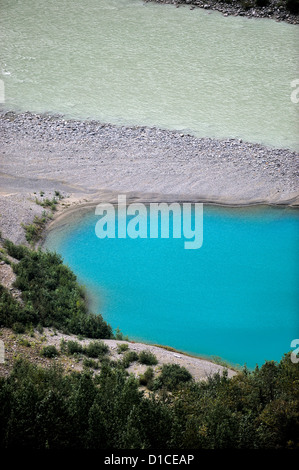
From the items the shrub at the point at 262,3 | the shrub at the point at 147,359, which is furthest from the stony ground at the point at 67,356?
the shrub at the point at 262,3

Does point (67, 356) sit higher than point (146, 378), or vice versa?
point (67, 356)

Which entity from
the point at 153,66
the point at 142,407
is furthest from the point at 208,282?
the point at 153,66

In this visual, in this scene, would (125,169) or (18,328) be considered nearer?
(18,328)

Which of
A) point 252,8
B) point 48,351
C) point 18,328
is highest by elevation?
point 252,8

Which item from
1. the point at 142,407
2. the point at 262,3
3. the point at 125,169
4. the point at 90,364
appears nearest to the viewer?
the point at 142,407

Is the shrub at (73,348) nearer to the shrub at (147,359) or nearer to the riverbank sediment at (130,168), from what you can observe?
the shrub at (147,359)

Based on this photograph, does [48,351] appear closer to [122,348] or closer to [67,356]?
[67,356]

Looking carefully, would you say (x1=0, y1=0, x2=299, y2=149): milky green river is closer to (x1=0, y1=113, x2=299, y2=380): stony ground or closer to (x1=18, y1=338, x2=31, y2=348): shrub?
(x1=0, y1=113, x2=299, y2=380): stony ground

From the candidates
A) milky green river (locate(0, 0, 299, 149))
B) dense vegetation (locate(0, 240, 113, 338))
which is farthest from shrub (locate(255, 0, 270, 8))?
dense vegetation (locate(0, 240, 113, 338))

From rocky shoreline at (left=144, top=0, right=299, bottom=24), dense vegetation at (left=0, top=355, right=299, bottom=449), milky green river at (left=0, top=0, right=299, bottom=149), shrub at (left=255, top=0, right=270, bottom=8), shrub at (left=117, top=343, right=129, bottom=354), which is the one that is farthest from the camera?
shrub at (left=255, top=0, right=270, bottom=8)
